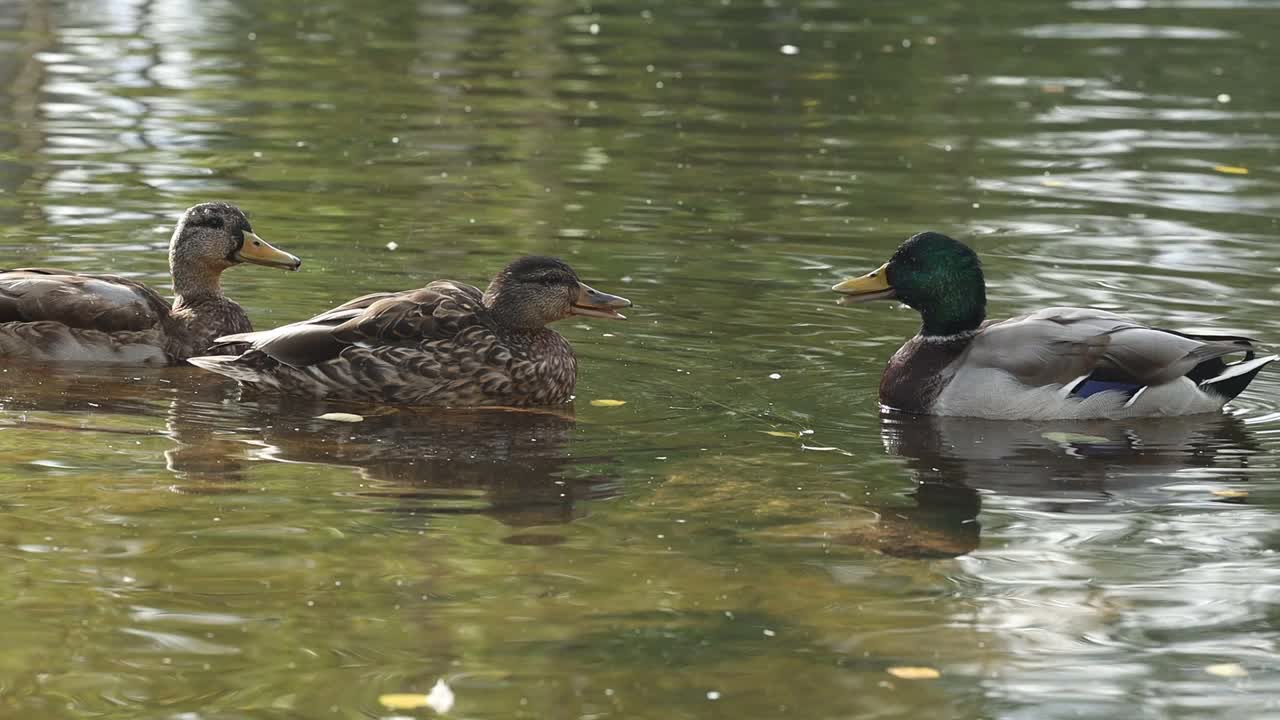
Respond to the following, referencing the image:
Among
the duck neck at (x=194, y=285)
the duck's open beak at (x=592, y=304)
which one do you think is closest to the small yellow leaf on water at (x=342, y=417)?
the duck's open beak at (x=592, y=304)

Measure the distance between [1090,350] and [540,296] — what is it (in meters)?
2.70

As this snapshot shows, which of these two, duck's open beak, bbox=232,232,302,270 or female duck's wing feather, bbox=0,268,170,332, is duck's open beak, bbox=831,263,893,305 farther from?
female duck's wing feather, bbox=0,268,170,332

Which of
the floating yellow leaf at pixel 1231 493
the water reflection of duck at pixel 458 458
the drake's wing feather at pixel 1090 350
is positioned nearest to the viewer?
the water reflection of duck at pixel 458 458

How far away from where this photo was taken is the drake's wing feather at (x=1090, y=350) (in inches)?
385

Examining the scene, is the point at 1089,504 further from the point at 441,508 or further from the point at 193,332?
the point at 193,332

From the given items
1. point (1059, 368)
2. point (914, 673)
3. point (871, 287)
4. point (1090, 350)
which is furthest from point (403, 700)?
point (871, 287)

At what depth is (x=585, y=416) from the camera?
981 cm

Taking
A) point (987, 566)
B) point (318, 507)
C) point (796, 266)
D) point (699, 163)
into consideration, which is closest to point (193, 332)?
point (318, 507)

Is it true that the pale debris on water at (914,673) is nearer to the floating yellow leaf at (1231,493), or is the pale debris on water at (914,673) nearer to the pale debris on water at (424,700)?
the pale debris on water at (424,700)

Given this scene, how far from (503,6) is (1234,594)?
21920 millimetres

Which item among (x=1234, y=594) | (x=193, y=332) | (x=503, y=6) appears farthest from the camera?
(x=503, y=6)

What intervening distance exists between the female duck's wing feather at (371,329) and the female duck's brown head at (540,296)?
15 centimetres

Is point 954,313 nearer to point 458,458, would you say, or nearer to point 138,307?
point 458,458

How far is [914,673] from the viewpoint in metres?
6.37
